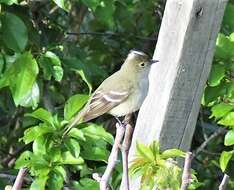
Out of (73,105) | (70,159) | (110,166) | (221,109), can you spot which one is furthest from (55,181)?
(110,166)

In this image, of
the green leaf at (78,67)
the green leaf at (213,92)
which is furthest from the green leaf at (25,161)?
the green leaf at (213,92)

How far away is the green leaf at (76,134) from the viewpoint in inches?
130

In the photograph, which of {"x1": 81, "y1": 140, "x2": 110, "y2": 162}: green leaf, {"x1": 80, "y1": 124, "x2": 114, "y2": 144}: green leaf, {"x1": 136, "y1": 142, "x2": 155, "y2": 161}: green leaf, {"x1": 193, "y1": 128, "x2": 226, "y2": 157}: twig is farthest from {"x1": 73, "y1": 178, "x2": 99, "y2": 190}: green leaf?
{"x1": 193, "y1": 128, "x2": 226, "y2": 157}: twig

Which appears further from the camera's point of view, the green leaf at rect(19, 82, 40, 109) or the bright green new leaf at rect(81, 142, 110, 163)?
the green leaf at rect(19, 82, 40, 109)

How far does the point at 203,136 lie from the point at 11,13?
201 cm

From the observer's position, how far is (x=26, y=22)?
398 centimetres

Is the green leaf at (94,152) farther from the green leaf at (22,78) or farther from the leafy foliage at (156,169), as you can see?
the leafy foliage at (156,169)

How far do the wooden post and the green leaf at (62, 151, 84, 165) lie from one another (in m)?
0.62

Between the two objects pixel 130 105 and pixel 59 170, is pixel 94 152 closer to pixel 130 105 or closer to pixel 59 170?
pixel 59 170

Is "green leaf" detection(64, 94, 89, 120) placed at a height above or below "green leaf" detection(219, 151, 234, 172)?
above

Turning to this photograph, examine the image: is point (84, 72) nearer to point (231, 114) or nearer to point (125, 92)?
point (125, 92)

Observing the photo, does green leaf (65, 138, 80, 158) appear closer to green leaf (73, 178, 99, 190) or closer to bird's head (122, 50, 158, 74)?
green leaf (73, 178, 99, 190)

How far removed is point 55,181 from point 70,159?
0.12m

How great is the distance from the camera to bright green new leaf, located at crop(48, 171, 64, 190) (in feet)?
10.6
